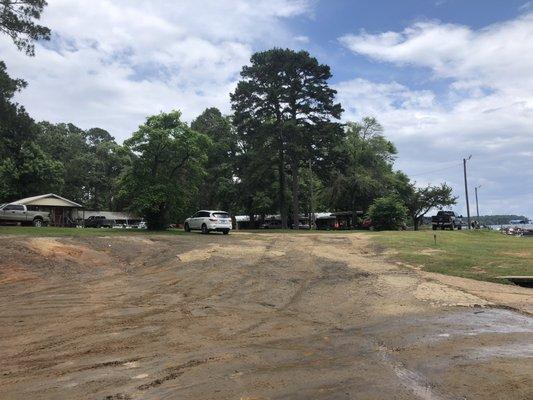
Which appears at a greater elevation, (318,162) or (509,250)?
(318,162)

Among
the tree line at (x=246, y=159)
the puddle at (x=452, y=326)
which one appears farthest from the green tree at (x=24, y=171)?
the puddle at (x=452, y=326)

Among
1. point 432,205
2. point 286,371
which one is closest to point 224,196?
point 432,205

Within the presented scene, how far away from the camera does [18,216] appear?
37688 millimetres

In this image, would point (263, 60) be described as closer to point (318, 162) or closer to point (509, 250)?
point (318, 162)

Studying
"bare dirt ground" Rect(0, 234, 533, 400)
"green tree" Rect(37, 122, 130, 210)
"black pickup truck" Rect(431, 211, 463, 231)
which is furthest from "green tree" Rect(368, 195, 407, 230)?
"green tree" Rect(37, 122, 130, 210)

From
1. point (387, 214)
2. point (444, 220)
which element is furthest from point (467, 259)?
point (444, 220)

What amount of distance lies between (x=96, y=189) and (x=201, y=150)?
5382cm

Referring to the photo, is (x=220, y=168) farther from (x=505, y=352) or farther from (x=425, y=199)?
(x=505, y=352)

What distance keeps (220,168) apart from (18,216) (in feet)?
88.1

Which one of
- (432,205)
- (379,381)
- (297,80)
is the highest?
(297,80)

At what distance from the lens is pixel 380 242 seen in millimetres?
25641

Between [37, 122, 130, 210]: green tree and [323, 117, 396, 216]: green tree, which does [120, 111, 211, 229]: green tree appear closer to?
[323, 117, 396, 216]: green tree

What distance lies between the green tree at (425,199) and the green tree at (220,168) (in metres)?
23.5

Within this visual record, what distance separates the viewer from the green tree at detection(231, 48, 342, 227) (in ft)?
149
